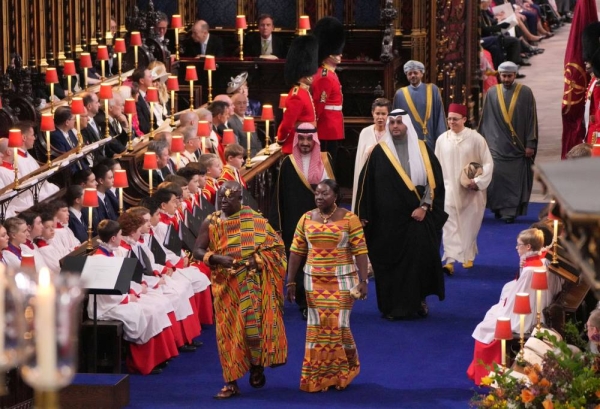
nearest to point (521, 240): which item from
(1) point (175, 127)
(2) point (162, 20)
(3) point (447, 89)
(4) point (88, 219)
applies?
(4) point (88, 219)

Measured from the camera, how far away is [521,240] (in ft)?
29.9

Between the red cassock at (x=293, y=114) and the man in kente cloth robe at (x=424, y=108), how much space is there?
4.54ft

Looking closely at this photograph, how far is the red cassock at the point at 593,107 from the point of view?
1197cm

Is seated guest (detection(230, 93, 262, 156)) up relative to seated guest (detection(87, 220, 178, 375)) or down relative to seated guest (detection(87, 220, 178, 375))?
up

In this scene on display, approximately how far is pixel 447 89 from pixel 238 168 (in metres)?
5.69

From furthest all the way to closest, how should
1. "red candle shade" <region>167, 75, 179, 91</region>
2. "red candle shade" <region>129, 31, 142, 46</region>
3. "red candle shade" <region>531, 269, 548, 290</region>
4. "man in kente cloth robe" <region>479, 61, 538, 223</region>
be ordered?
"red candle shade" <region>129, 31, 142, 46</region>, "red candle shade" <region>167, 75, 179, 91</region>, "man in kente cloth robe" <region>479, 61, 538, 223</region>, "red candle shade" <region>531, 269, 548, 290</region>

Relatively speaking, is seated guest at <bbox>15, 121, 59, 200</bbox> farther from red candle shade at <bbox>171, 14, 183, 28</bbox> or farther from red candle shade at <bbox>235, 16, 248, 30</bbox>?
red candle shade at <bbox>235, 16, 248, 30</bbox>

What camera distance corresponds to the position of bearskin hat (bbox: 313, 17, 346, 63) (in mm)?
14383

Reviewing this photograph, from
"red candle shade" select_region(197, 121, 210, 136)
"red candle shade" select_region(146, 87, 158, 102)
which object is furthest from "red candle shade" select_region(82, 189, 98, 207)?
"red candle shade" select_region(146, 87, 158, 102)

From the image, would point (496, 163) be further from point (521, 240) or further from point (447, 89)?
point (521, 240)

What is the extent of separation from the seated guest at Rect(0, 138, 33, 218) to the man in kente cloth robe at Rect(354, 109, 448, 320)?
282cm

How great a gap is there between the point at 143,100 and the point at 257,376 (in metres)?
7.14

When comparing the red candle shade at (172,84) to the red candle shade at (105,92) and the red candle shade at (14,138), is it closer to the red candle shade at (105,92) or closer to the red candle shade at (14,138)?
A: the red candle shade at (105,92)

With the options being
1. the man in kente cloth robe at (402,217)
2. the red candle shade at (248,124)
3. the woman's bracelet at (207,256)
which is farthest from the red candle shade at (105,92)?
the woman's bracelet at (207,256)
